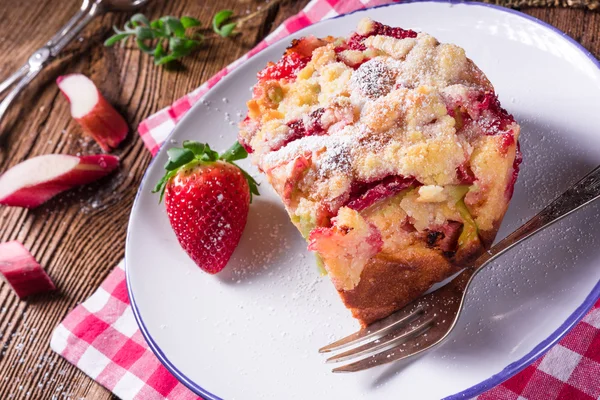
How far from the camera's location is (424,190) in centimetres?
196

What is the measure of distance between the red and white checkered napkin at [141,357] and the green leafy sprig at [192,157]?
0.51 meters

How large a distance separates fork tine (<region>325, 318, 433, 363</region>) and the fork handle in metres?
0.24

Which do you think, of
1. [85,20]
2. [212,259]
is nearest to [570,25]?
[212,259]

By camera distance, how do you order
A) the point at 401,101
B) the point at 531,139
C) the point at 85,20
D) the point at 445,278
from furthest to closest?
the point at 85,20
the point at 531,139
the point at 445,278
the point at 401,101

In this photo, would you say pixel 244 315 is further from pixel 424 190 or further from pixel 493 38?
pixel 493 38

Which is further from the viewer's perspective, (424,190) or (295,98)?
(295,98)

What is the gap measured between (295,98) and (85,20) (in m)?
1.90

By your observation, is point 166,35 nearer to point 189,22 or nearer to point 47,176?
point 189,22

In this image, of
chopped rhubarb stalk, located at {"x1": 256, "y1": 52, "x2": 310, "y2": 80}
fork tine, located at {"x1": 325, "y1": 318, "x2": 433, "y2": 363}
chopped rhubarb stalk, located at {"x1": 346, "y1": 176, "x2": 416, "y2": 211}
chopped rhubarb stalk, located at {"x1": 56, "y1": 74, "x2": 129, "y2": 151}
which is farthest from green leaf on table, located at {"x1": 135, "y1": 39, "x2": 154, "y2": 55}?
fork tine, located at {"x1": 325, "y1": 318, "x2": 433, "y2": 363}

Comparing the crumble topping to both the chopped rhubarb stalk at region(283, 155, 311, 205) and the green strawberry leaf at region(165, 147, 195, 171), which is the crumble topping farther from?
the green strawberry leaf at region(165, 147, 195, 171)

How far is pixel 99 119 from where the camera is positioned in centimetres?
331

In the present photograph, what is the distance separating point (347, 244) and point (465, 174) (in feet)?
1.29

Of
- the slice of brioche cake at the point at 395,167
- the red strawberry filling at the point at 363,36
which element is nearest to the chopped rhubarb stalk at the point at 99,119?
the slice of brioche cake at the point at 395,167

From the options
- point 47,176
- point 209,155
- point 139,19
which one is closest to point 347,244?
point 209,155
